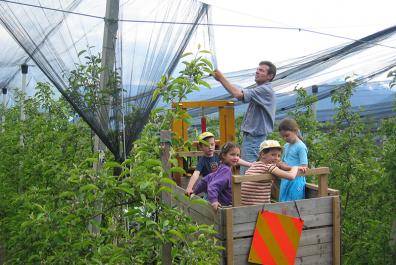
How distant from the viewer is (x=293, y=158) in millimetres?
4266

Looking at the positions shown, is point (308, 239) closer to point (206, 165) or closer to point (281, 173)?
point (281, 173)

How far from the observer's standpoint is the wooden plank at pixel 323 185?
3834mm

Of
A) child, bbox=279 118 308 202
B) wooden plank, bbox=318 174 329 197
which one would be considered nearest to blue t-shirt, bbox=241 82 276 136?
child, bbox=279 118 308 202

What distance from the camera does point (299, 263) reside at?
3.70m

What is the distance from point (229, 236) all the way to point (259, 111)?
150 centimetres

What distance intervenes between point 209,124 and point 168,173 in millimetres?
6665

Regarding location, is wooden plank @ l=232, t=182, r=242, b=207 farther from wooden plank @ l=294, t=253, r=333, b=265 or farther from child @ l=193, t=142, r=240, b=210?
wooden plank @ l=294, t=253, r=333, b=265

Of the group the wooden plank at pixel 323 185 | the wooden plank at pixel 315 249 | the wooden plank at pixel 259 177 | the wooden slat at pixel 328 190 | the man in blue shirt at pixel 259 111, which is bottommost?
the wooden plank at pixel 315 249

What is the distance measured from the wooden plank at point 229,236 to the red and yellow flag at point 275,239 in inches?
5.9

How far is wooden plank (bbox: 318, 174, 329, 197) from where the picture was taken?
3.83 meters

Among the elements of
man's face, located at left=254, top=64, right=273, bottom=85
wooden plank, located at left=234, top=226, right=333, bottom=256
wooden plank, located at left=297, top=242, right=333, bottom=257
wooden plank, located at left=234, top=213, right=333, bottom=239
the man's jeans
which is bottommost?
wooden plank, located at left=297, top=242, right=333, bottom=257

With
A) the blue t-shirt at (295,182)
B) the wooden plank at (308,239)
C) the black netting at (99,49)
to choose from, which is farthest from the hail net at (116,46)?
the blue t-shirt at (295,182)

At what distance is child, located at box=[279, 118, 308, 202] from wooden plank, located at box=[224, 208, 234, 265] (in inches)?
36.9

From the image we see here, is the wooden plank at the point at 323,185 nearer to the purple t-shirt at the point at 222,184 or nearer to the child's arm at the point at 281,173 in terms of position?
the child's arm at the point at 281,173
